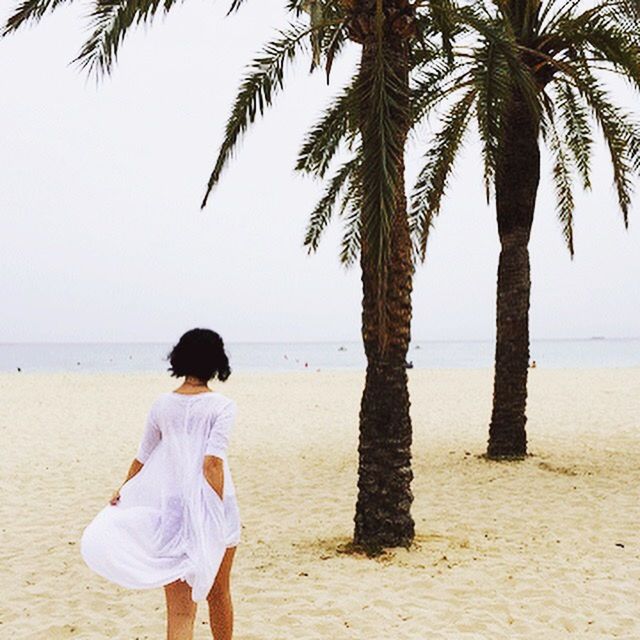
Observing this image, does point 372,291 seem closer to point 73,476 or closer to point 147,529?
point 147,529

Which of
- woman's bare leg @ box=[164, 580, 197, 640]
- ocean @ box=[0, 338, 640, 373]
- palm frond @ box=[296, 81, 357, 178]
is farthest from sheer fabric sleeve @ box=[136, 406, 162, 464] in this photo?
ocean @ box=[0, 338, 640, 373]

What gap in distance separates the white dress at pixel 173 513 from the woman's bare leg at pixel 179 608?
0.10 metres

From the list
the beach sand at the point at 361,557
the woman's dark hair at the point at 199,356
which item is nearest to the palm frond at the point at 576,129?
the beach sand at the point at 361,557

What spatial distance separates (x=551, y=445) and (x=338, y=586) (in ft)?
28.4

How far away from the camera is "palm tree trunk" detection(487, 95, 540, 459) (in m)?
11.6

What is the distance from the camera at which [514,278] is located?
11625mm

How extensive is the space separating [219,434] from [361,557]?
142 inches

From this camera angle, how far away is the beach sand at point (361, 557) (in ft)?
17.6

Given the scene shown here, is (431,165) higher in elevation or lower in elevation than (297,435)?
higher

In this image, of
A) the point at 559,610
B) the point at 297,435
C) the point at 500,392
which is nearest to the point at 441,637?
the point at 559,610

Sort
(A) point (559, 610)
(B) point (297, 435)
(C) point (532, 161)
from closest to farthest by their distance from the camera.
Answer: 1. (A) point (559, 610)
2. (C) point (532, 161)
3. (B) point (297, 435)

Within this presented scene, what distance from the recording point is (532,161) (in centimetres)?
1159

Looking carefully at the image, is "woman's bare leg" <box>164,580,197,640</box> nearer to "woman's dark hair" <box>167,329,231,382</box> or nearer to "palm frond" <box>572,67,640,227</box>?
"woman's dark hair" <box>167,329,231,382</box>

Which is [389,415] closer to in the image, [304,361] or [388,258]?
[388,258]
